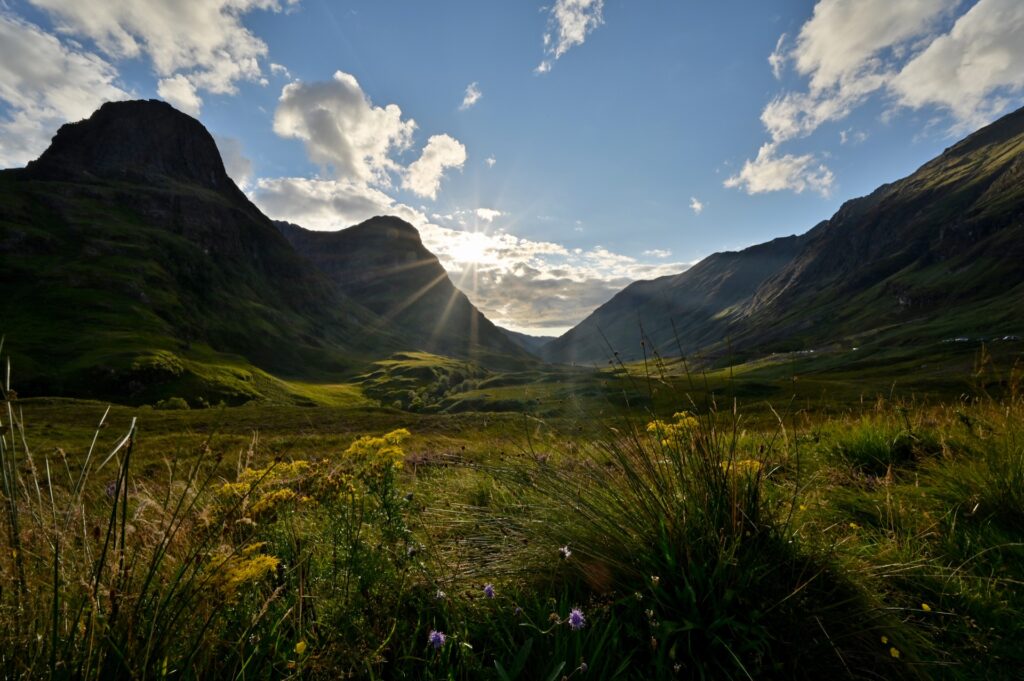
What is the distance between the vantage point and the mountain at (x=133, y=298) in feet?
265

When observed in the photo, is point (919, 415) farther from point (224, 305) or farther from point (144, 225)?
point (144, 225)

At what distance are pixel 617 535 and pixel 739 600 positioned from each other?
82 centimetres

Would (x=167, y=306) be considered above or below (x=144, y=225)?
below

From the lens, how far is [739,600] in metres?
2.80

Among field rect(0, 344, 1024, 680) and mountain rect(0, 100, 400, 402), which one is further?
mountain rect(0, 100, 400, 402)

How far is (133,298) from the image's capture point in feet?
373

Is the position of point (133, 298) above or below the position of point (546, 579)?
above

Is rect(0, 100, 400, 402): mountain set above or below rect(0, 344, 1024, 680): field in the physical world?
above

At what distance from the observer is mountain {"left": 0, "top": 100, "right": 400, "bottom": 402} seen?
80.7m

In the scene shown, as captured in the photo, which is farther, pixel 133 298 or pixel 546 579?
pixel 133 298

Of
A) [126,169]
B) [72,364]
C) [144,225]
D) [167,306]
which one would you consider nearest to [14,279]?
[167,306]

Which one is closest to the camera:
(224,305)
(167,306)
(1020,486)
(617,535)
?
(617,535)

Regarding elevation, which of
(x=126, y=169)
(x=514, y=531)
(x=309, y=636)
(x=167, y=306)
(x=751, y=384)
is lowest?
(x=751, y=384)

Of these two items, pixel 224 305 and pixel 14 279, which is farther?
pixel 224 305
